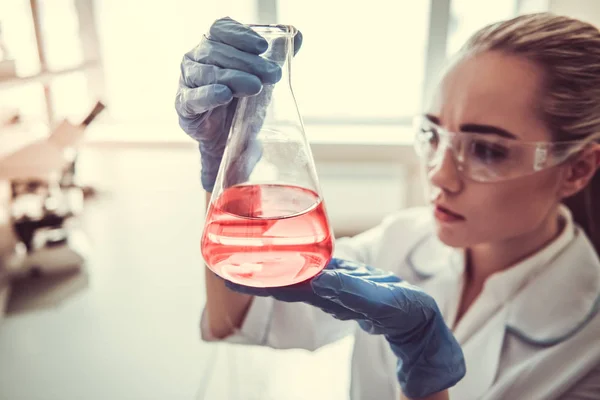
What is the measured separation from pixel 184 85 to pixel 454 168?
20.8 inches

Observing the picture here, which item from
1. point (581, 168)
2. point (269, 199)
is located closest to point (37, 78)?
point (269, 199)

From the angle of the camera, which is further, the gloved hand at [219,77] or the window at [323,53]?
the window at [323,53]

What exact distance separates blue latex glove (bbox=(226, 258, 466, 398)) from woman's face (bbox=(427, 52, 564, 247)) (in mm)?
227

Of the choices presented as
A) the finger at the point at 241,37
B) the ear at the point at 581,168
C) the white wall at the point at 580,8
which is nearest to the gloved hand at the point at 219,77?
the finger at the point at 241,37

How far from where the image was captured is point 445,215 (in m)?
1.00

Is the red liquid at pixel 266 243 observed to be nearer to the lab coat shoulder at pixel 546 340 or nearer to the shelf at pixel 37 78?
the lab coat shoulder at pixel 546 340

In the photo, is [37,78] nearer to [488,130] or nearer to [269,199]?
[269,199]

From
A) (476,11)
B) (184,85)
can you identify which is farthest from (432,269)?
(476,11)

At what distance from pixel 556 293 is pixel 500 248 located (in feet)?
0.49

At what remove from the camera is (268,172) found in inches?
26.6

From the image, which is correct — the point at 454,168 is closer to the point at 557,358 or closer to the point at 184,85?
the point at 557,358

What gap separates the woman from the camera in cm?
85

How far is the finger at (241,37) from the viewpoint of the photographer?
0.62 metres

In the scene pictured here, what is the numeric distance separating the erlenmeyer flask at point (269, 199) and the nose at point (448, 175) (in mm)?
398
